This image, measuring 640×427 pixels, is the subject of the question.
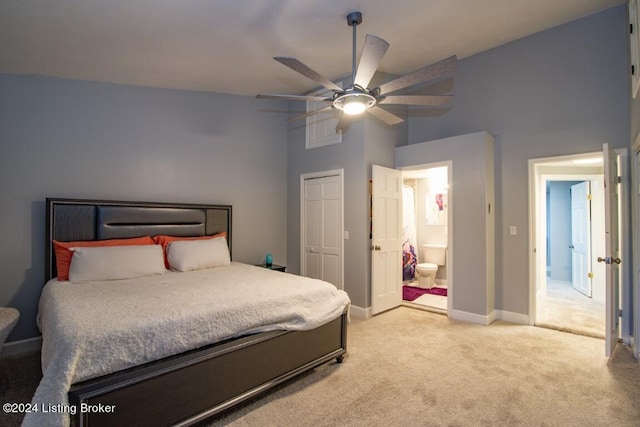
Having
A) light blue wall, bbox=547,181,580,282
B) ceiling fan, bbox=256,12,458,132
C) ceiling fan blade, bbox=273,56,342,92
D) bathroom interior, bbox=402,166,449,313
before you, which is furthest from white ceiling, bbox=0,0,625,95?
light blue wall, bbox=547,181,580,282

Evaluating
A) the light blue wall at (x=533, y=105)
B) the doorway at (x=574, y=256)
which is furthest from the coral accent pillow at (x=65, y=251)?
the doorway at (x=574, y=256)

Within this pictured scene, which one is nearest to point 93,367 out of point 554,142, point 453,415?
point 453,415

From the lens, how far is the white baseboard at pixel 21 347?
2.98m

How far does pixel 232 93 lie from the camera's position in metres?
4.42

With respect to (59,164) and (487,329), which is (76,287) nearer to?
(59,164)

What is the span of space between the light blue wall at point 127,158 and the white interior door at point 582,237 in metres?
4.84

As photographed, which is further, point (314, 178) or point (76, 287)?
point (314, 178)

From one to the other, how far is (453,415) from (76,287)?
2.95m

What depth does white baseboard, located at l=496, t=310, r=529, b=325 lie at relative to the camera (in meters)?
3.75

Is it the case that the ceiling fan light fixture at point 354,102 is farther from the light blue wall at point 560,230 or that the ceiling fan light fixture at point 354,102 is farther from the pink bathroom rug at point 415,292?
the light blue wall at point 560,230

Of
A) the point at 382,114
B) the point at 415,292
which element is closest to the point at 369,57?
the point at 382,114

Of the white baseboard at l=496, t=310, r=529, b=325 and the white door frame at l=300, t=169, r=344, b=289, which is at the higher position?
the white door frame at l=300, t=169, r=344, b=289

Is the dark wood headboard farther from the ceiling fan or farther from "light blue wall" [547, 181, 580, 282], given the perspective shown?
"light blue wall" [547, 181, 580, 282]

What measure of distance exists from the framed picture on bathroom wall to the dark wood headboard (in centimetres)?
375
